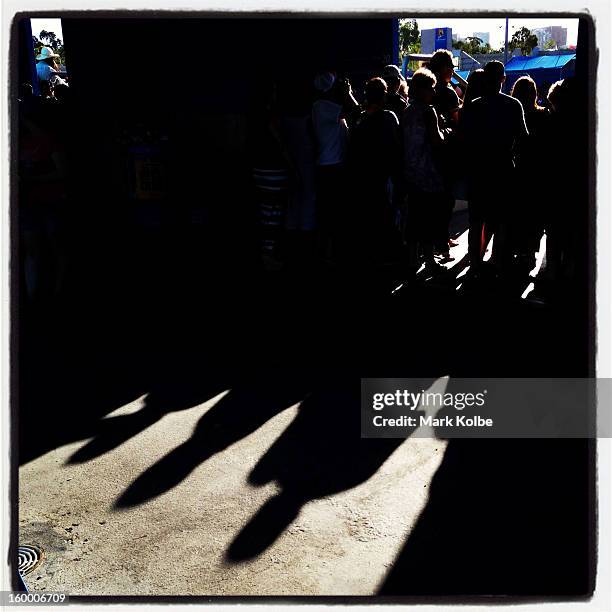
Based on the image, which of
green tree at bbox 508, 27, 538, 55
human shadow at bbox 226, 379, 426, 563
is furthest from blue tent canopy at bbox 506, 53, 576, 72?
green tree at bbox 508, 27, 538, 55

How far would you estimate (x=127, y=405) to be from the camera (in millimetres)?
4805

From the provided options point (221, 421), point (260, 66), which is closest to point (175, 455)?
point (221, 421)

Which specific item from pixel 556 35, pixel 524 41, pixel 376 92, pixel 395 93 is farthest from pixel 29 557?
pixel 556 35

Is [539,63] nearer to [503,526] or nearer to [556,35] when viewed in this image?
[503,526]

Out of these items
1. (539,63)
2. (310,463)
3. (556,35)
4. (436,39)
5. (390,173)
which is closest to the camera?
(310,463)

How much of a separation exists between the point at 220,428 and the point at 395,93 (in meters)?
4.41

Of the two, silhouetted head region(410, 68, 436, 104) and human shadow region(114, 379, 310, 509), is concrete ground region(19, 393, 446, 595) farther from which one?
silhouetted head region(410, 68, 436, 104)

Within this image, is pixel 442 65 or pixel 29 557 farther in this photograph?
pixel 442 65

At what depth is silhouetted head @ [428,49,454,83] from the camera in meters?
7.44

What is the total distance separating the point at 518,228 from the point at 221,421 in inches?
148

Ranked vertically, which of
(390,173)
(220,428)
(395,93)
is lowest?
(220,428)

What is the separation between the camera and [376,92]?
21.8ft

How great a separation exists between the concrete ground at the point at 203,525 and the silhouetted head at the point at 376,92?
3598 millimetres

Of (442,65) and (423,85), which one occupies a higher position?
(442,65)
